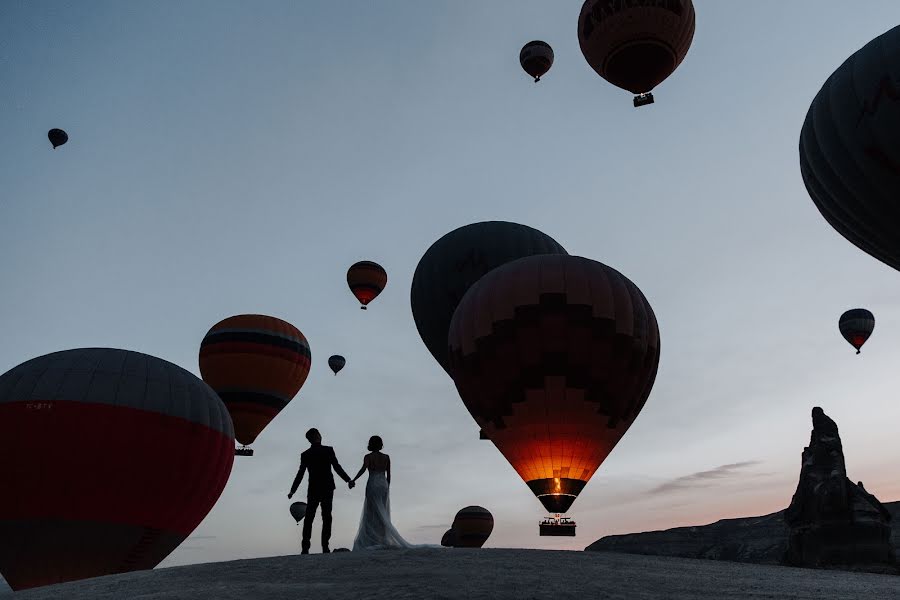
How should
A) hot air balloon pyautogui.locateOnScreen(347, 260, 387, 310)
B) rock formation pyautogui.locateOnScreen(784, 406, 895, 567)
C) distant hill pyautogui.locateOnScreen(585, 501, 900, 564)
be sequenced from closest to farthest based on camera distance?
rock formation pyautogui.locateOnScreen(784, 406, 895, 567) → hot air balloon pyautogui.locateOnScreen(347, 260, 387, 310) → distant hill pyautogui.locateOnScreen(585, 501, 900, 564)

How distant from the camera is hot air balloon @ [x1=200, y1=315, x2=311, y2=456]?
27906 mm

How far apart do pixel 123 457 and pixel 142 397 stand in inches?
46.4

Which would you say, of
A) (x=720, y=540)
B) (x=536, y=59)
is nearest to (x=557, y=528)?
(x=536, y=59)

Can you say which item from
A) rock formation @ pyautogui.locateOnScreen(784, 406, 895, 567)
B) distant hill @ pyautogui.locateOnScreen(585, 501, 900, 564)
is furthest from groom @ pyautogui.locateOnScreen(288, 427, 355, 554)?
distant hill @ pyautogui.locateOnScreen(585, 501, 900, 564)

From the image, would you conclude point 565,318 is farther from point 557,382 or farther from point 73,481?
point 73,481

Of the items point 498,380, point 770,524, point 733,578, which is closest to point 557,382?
point 498,380

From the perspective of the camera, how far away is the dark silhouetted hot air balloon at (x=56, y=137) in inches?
1443

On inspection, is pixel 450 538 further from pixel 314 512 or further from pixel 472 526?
pixel 314 512

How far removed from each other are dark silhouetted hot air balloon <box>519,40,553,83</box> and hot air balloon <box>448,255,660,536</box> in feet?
54.3

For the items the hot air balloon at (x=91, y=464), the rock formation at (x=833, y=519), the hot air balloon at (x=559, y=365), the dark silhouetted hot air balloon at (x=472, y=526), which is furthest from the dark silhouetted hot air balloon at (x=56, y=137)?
the rock formation at (x=833, y=519)

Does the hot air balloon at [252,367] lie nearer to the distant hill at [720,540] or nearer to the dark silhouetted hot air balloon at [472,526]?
the dark silhouetted hot air balloon at [472,526]

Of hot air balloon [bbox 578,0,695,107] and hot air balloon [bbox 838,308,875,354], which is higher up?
hot air balloon [bbox 578,0,695,107]

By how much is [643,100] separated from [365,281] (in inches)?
703

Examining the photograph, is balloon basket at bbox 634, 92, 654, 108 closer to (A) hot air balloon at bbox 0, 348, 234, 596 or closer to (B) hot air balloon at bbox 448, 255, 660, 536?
(B) hot air balloon at bbox 448, 255, 660, 536
